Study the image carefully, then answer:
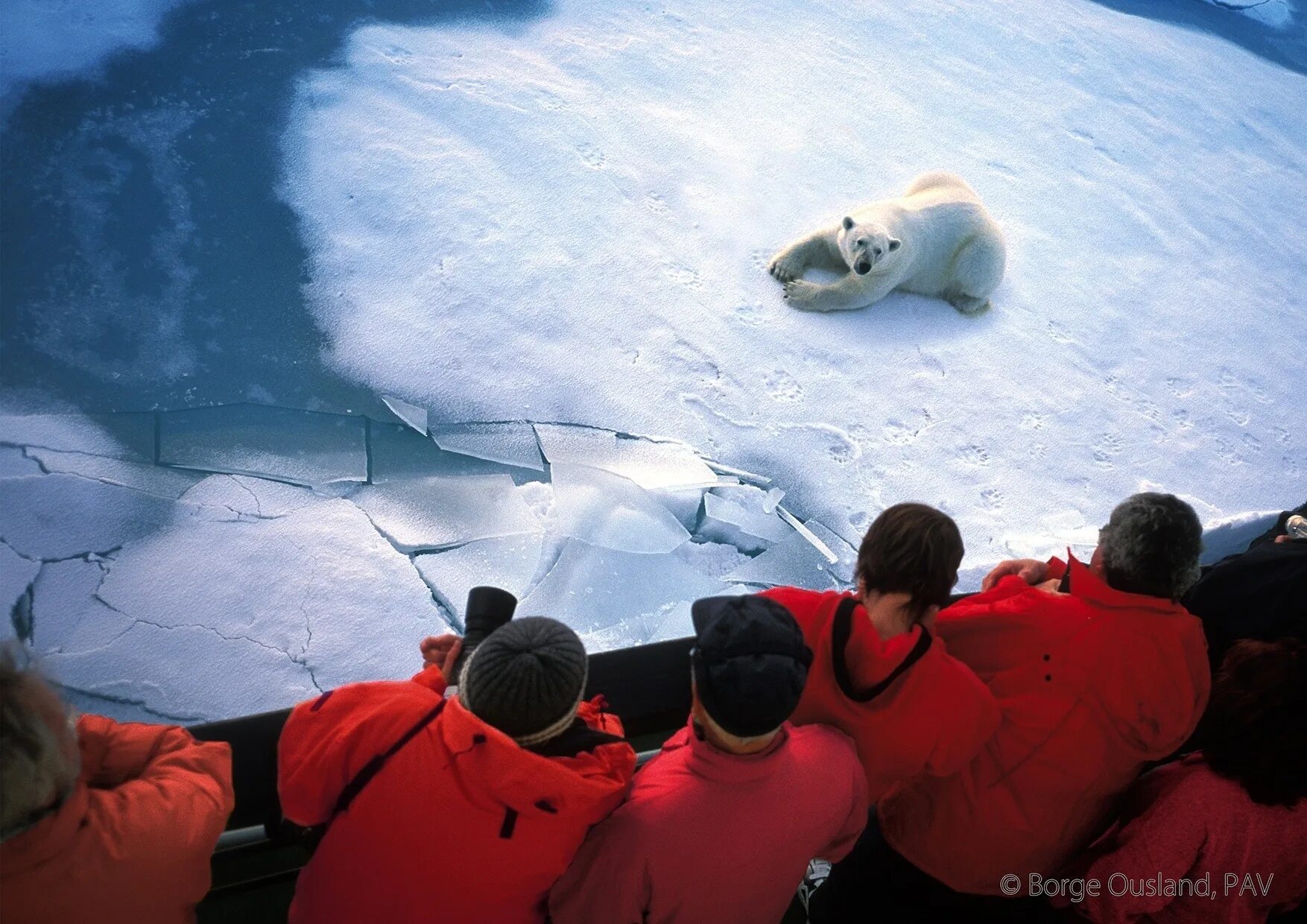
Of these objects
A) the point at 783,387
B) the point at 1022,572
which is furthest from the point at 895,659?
the point at 783,387

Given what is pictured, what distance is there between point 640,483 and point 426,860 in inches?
50.8

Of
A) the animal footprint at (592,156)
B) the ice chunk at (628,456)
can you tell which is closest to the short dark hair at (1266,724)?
the ice chunk at (628,456)

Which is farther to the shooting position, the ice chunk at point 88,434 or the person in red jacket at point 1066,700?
the ice chunk at point 88,434

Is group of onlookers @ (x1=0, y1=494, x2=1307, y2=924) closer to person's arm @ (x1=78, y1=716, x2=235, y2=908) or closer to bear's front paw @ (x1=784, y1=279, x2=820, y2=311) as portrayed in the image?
person's arm @ (x1=78, y1=716, x2=235, y2=908)

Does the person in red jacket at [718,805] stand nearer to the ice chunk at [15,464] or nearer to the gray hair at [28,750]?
the gray hair at [28,750]

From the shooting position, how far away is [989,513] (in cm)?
252

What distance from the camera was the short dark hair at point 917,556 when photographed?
1.27 meters

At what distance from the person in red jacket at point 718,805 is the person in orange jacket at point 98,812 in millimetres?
421

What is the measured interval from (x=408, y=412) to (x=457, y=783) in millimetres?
1304

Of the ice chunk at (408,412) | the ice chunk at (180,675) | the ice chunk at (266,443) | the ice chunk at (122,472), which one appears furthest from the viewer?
the ice chunk at (408,412)

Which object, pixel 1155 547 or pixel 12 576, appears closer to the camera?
pixel 1155 547

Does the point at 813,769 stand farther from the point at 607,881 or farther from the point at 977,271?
the point at 977,271

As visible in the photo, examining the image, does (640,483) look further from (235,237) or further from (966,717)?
(235,237)

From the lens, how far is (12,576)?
1591 millimetres
